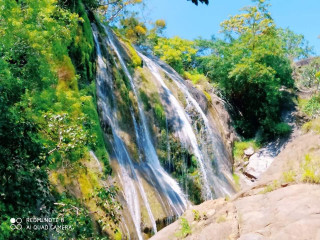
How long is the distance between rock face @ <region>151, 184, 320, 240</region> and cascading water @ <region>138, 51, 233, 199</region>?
326 inches

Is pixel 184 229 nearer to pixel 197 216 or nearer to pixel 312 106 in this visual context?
pixel 197 216

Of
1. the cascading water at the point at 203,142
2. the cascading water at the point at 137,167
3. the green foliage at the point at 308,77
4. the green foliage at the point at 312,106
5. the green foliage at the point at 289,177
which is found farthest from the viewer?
the green foliage at the point at 308,77

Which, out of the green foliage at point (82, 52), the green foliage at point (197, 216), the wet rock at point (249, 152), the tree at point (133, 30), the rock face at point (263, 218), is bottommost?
the rock face at point (263, 218)

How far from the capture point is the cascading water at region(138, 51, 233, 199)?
15094 mm

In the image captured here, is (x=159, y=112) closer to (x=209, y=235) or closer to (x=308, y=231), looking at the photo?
(x=209, y=235)

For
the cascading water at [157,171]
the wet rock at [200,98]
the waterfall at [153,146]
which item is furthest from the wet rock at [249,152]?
the cascading water at [157,171]

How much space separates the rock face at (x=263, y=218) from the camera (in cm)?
421

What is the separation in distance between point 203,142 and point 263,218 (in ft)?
39.2

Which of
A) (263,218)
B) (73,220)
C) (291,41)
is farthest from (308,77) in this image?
(73,220)

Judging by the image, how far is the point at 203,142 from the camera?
16.7 m

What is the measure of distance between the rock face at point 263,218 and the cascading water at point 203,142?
828 centimetres

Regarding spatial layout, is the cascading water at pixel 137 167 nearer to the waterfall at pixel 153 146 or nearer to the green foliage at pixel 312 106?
the waterfall at pixel 153 146

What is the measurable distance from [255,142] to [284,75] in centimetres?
517

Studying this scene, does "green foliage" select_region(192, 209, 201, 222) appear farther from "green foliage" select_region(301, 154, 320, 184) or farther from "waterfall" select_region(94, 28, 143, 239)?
"waterfall" select_region(94, 28, 143, 239)
